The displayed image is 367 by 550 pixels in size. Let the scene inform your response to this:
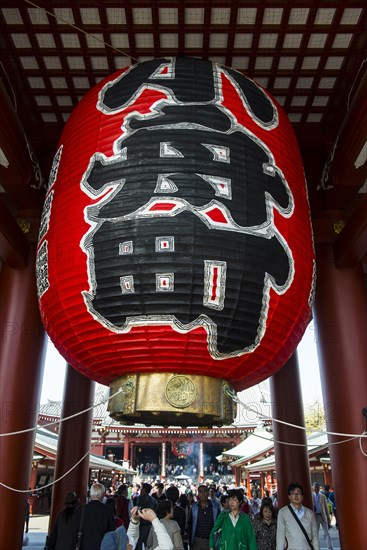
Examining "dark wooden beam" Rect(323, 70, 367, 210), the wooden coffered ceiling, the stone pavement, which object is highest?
the wooden coffered ceiling

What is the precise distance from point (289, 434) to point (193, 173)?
219 inches

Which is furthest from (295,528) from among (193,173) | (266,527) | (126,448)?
(126,448)

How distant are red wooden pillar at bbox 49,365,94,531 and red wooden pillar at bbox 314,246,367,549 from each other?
3.54 meters

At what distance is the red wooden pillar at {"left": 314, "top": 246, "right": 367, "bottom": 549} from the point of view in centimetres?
431

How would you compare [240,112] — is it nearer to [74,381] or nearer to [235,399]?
[235,399]

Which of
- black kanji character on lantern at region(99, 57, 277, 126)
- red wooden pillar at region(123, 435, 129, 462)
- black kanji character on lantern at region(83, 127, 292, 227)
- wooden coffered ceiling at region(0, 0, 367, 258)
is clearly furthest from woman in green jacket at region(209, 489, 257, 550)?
red wooden pillar at region(123, 435, 129, 462)

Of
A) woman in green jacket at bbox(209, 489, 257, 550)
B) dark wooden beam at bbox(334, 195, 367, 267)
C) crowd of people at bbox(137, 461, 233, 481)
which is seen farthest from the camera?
crowd of people at bbox(137, 461, 233, 481)

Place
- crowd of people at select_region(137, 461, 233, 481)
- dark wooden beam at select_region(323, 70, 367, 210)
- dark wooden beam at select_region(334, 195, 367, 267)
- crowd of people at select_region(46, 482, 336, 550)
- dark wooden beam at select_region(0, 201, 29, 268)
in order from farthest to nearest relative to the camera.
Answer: crowd of people at select_region(137, 461, 233, 481), dark wooden beam at select_region(0, 201, 29, 268), dark wooden beam at select_region(334, 195, 367, 267), dark wooden beam at select_region(323, 70, 367, 210), crowd of people at select_region(46, 482, 336, 550)

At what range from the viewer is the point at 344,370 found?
15.6 feet

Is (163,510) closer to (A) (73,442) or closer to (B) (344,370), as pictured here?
(B) (344,370)

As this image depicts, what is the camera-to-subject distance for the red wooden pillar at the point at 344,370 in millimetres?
4312

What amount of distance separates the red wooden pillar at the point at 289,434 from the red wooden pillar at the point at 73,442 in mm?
2827

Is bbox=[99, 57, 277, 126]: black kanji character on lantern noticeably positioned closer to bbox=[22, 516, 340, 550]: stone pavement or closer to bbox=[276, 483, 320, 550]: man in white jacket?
bbox=[276, 483, 320, 550]: man in white jacket

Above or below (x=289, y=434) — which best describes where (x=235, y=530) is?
below
